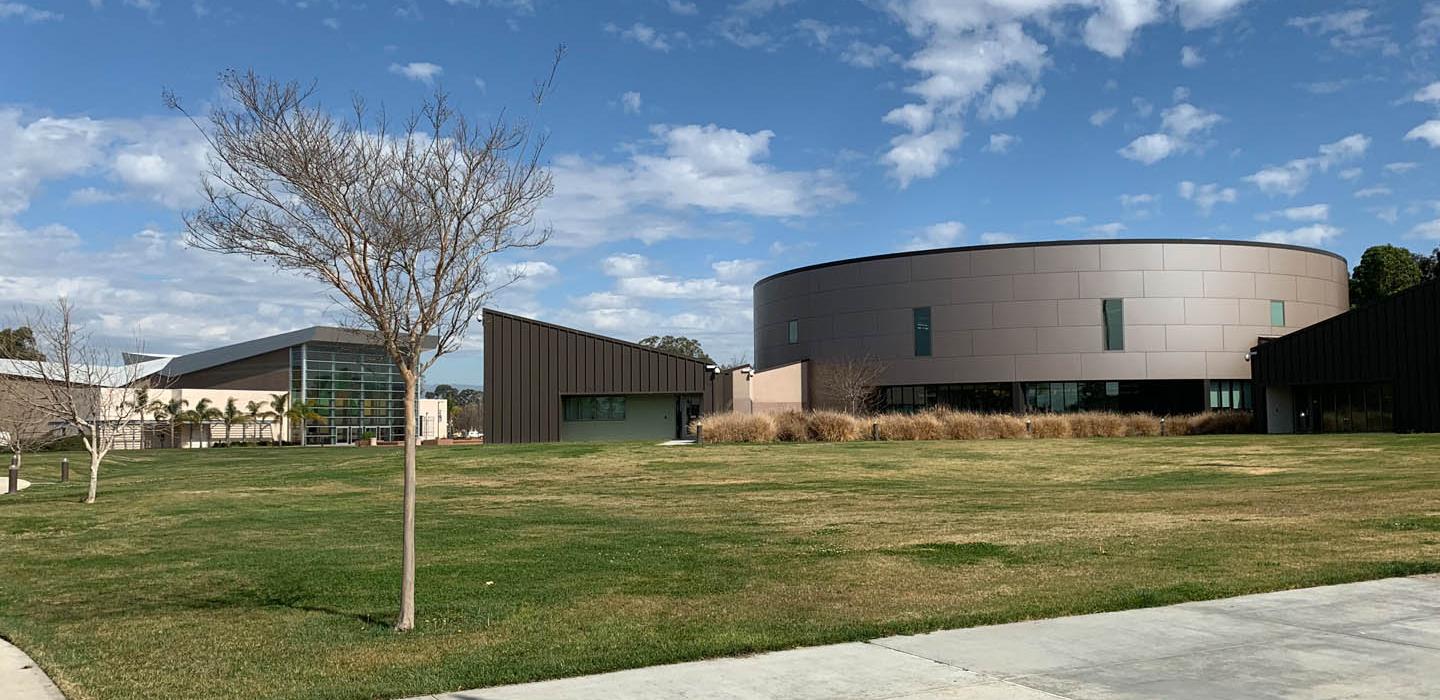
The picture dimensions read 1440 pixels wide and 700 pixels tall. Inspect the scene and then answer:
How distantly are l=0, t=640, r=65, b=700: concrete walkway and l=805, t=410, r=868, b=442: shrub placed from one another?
3612 centimetres

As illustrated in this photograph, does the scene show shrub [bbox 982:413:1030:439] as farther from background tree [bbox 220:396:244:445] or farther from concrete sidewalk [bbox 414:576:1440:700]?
background tree [bbox 220:396:244:445]

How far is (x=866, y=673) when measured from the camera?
676 cm

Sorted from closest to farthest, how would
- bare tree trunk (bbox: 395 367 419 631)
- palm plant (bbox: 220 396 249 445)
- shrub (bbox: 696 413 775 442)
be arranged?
1. bare tree trunk (bbox: 395 367 419 631)
2. shrub (bbox: 696 413 775 442)
3. palm plant (bbox: 220 396 249 445)

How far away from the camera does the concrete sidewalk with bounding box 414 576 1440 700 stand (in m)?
6.24

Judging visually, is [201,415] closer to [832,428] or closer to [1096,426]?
[832,428]

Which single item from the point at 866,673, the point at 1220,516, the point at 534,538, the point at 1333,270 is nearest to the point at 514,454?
the point at 534,538

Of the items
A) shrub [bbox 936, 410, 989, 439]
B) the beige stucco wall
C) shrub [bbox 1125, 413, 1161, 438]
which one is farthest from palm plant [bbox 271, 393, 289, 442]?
shrub [bbox 1125, 413, 1161, 438]

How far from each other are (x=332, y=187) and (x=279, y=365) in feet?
249

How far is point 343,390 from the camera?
79.4 m

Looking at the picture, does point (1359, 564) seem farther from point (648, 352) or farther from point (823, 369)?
point (823, 369)

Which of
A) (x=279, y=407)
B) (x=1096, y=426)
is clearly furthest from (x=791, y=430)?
(x=279, y=407)

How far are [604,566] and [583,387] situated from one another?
41.5m

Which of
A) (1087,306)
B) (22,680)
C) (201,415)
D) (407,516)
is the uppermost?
(1087,306)

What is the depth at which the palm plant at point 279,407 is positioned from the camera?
74.3 metres
